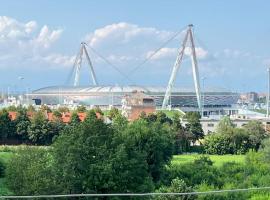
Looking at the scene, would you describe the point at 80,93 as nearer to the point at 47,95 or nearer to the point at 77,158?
the point at 47,95

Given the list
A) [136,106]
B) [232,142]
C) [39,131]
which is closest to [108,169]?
[39,131]

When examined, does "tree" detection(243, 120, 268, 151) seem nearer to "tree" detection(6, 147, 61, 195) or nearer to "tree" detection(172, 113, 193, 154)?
"tree" detection(172, 113, 193, 154)

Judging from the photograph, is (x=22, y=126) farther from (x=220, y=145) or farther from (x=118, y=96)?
(x=118, y=96)

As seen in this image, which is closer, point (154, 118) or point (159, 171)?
point (159, 171)

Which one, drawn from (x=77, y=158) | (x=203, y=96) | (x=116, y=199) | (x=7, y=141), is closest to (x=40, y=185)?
(x=77, y=158)

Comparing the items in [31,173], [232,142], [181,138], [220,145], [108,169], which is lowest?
[220,145]

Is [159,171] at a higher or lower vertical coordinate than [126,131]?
lower

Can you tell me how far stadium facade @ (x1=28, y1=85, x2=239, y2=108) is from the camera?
237 ft

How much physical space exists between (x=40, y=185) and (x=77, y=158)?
4.26 ft

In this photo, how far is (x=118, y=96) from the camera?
72000 millimetres

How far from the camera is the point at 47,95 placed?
81.3 meters

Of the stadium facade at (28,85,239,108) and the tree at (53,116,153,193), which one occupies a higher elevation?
the stadium facade at (28,85,239,108)

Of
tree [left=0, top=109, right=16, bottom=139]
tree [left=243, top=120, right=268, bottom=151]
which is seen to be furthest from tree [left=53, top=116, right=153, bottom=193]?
tree [left=243, top=120, right=268, bottom=151]

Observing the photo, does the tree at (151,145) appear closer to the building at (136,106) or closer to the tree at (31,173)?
the tree at (31,173)
